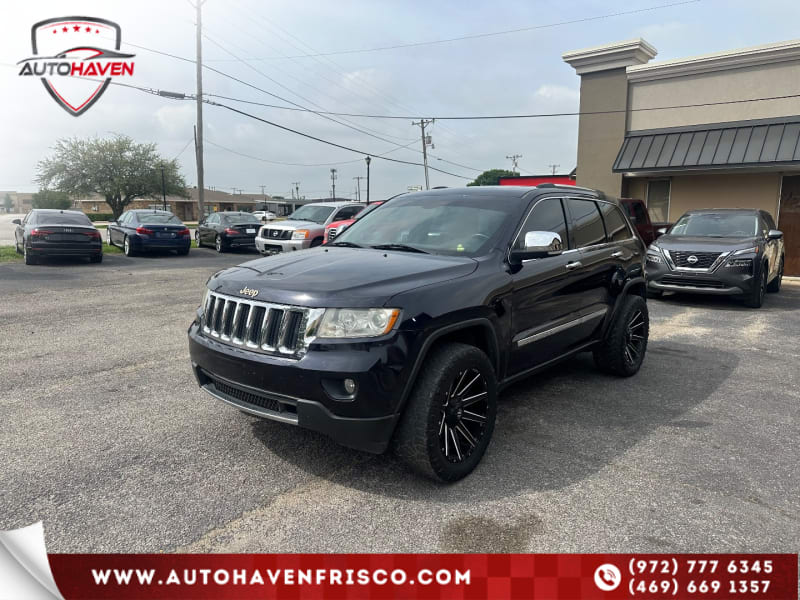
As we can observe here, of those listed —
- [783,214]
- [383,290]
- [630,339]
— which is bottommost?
[630,339]

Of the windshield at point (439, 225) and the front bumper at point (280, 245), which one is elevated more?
Answer: the windshield at point (439, 225)

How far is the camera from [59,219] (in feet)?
49.3

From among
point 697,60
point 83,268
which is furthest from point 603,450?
point 697,60

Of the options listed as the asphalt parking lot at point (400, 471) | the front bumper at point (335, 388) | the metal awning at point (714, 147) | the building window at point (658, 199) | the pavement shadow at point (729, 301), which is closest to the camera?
the asphalt parking lot at point (400, 471)

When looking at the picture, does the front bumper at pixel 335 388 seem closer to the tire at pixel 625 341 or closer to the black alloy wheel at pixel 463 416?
the black alloy wheel at pixel 463 416

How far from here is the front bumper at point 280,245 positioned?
14.8 m

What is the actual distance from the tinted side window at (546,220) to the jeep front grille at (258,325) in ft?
5.73

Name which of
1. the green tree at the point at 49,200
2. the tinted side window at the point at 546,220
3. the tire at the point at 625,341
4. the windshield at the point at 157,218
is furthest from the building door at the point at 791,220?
the green tree at the point at 49,200

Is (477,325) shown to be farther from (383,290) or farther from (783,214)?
(783,214)

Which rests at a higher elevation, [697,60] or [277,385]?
[697,60]

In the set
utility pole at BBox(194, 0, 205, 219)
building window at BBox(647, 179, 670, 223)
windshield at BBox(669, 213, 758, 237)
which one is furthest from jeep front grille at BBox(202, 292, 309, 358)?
utility pole at BBox(194, 0, 205, 219)

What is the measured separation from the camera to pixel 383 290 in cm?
316

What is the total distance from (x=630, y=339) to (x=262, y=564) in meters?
4.20

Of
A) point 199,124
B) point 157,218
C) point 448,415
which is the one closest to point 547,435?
point 448,415
